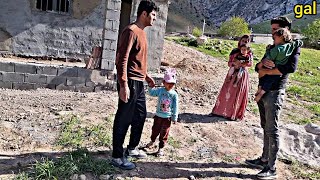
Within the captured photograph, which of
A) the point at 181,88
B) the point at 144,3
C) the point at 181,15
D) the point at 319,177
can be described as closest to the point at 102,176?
the point at 144,3

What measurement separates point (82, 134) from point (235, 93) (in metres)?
2.87

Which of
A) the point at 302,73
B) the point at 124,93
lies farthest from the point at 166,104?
the point at 302,73

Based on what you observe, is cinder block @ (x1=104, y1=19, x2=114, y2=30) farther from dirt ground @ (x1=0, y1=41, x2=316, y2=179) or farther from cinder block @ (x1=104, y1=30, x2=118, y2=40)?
dirt ground @ (x1=0, y1=41, x2=316, y2=179)

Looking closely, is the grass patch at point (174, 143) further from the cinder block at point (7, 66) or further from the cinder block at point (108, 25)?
the cinder block at point (7, 66)

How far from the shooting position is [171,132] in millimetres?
5930

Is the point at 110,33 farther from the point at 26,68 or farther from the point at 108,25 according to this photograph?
the point at 26,68

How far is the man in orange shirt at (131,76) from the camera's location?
13.2 feet

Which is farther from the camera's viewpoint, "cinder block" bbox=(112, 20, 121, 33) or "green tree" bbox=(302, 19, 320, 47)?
"green tree" bbox=(302, 19, 320, 47)

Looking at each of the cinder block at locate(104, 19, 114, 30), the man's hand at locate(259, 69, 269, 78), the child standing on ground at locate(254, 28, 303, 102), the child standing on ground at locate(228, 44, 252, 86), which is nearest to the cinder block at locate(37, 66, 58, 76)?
the cinder block at locate(104, 19, 114, 30)

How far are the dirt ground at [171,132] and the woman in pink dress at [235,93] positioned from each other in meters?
0.17

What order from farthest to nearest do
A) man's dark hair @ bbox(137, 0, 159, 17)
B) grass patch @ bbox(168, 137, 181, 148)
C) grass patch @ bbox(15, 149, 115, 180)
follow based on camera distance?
1. grass patch @ bbox(168, 137, 181, 148)
2. man's dark hair @ bbox(137, 0, 159, 17)
3. grass patch @ bbox(15, 149, 115, 180)

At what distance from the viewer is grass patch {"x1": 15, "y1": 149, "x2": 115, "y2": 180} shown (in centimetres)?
396

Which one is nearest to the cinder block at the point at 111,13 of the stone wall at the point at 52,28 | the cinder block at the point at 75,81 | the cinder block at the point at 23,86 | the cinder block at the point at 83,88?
the stone wall at the point at 52,28

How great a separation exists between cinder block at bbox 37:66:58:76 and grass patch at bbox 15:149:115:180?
3.57 meters
